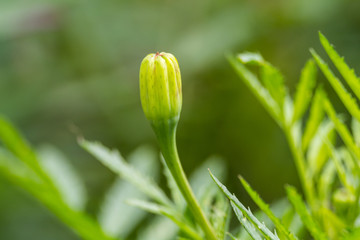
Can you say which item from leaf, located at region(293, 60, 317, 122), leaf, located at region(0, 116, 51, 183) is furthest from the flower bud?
leaf, located at region(0, 116, 51, 183)

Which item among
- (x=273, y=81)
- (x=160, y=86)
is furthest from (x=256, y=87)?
(x=160, y=86)

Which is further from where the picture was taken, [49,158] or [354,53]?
[354,53]

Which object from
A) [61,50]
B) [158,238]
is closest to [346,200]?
[158,238]

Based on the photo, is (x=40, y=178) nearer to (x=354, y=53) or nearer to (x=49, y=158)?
(x=49, y=158)

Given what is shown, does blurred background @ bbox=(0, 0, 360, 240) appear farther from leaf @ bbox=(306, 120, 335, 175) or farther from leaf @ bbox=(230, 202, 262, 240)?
leaf @ bbox=(230, 202, 262, 240)

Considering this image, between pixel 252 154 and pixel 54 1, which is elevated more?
pixel 54 1

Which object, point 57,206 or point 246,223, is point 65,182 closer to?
point 57,206

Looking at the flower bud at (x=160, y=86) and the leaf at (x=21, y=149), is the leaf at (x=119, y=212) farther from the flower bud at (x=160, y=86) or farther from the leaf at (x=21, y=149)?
the flower bud at (x=160, y=86)
